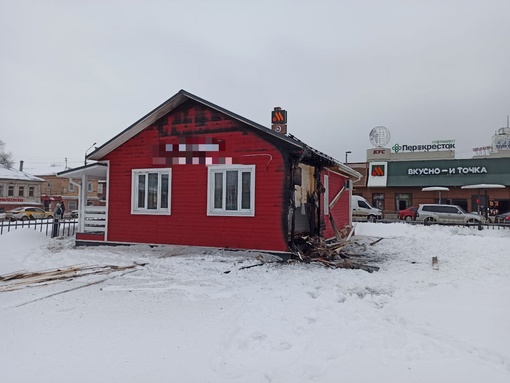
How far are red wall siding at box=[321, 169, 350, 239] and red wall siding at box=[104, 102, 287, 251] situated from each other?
364 centimetres

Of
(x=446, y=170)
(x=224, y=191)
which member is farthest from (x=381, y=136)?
(x=224, y=191)

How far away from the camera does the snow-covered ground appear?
12.0ft

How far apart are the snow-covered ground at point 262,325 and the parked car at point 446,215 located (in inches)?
676

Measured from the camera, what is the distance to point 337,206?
15.2m

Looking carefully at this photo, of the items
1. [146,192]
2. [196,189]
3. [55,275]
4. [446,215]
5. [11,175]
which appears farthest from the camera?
[11,175]

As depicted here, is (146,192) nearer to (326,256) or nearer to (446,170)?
(326,256)

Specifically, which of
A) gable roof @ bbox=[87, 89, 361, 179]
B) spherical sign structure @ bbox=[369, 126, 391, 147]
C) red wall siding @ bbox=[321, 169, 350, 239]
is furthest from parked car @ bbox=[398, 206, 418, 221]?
gable roof @ bbox=[87, 89, 361, 179]

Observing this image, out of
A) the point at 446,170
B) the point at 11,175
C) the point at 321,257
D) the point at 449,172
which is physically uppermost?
the point at 11,175

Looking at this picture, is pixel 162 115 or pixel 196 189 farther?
pixel 162 115

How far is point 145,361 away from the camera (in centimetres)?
386

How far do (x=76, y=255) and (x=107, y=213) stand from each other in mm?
1944

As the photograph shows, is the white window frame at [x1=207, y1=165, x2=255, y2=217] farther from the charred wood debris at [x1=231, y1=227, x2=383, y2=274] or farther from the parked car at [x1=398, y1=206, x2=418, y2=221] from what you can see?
the parked car at [x1=398, y1=206, x2=418, y2=221]

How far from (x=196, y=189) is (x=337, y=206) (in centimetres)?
700

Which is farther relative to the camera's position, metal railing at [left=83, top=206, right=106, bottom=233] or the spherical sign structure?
the spherical sign structure
